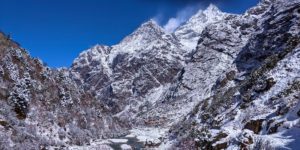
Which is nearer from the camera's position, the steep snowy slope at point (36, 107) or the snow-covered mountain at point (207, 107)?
the snow-covered mountain at point (207, 107)

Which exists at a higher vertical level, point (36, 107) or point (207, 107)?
point (36, 107)

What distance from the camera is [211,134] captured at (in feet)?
130

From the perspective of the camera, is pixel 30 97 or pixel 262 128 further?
pixel 30 97

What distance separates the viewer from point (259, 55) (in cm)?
14388

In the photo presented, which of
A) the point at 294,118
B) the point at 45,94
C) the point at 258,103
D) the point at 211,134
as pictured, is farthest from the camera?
the point at 45,94

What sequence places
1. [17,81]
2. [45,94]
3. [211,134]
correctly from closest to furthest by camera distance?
[211,134], [17,81], [45,94]

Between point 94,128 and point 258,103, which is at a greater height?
point 94,128

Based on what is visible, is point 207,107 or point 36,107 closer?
point 36,107

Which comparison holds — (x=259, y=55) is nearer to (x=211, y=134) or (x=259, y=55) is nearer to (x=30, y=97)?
(x=30, y=97)

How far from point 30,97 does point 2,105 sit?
14386mm

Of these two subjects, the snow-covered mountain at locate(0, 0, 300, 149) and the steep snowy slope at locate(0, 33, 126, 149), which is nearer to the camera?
the snow-covered mountain at locate(0, 0, 300, 149)

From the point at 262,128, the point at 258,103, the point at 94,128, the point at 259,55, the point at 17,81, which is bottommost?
the point at 262,128

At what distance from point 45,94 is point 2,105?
77.5 feet

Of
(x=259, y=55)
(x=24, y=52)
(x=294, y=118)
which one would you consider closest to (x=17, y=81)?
(x=24, y=52)
